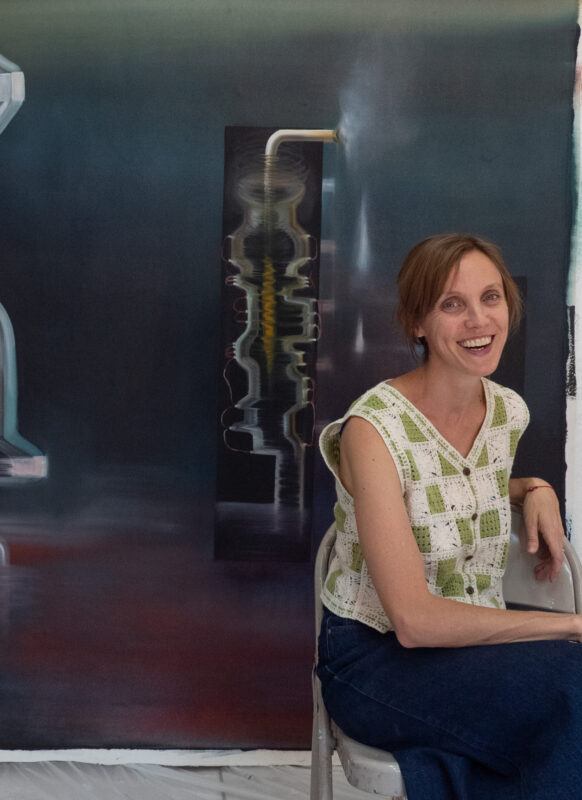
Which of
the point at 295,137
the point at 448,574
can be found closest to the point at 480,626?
the point at 448,574

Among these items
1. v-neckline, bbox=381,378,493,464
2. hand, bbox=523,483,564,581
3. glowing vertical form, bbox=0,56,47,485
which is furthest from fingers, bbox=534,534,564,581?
glowing vertical form, bbox=0,56,47,485

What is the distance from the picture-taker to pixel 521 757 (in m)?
1.47

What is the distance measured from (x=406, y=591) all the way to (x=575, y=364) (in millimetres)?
1237

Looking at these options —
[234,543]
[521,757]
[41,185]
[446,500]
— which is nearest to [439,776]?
[521,757]

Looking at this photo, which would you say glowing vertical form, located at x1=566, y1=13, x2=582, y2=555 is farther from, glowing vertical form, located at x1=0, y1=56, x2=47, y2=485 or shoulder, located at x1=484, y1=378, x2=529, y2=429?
glowing vertical form, located at x1=0, y1=56, x2=47, y2=485

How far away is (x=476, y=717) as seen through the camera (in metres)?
1.51

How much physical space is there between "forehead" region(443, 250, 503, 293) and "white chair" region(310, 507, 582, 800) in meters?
0.53

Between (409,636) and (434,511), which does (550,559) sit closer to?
(434,511)

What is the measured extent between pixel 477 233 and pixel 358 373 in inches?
20.6

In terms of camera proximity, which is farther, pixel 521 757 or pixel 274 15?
pixel 274 15

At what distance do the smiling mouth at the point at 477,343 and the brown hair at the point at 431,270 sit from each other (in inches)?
3.9

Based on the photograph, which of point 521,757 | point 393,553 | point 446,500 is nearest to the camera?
point 521,757

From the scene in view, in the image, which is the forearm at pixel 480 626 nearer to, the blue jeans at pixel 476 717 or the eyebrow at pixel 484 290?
the blue jeans at pixel 476 717

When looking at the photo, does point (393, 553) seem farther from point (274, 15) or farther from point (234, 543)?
point (274, 15)
